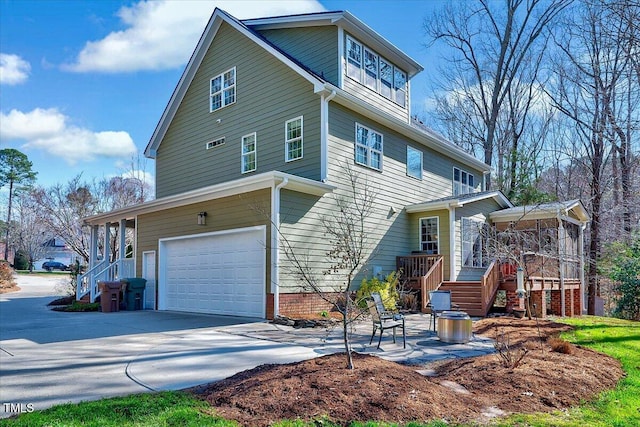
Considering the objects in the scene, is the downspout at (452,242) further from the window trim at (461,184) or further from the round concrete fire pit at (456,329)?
the round concrete fire pit at (456,329)

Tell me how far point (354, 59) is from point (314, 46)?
1393 millimetres

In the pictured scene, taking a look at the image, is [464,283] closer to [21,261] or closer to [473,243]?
[473,243]

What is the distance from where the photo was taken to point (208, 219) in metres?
13.8

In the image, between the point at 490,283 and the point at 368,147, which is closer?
the point at 490,283

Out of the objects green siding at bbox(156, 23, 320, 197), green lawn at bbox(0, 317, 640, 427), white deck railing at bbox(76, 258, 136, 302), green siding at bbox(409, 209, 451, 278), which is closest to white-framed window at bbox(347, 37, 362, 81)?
green siding at bbox(156, 23, 320, 197)

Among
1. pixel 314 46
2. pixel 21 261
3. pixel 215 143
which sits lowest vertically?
pixel 21 261

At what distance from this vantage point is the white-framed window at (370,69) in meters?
15.6

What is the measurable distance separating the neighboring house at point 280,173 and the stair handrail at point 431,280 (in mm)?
90

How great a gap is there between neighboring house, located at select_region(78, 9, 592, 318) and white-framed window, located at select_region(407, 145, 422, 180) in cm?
7

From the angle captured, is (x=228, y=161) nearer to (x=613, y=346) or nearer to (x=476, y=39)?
(x=613, y=346)

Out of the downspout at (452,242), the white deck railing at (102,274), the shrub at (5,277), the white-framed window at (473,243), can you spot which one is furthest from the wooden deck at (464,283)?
the shrub at (5,277)

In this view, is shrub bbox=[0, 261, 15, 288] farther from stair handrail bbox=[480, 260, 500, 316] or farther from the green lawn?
the green lawn

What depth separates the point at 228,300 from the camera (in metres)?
13.1

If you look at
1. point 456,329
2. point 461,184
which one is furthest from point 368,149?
point 456,329
